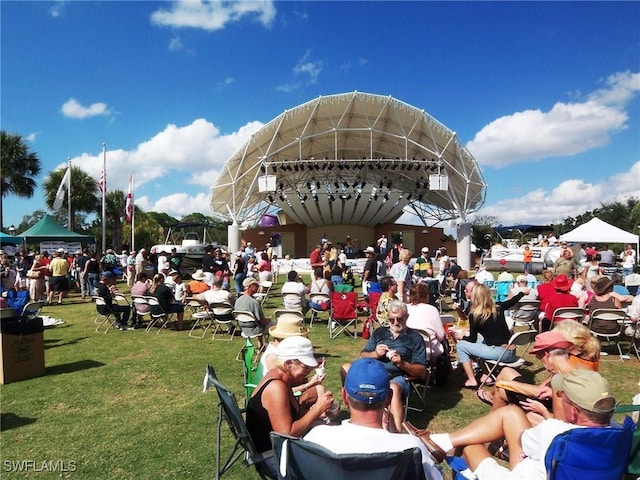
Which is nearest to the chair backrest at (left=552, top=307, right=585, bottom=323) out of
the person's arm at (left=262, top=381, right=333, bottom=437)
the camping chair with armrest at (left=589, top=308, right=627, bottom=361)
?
the camping chair with armrest at (left=589, top=308, right=627, bottom=361)

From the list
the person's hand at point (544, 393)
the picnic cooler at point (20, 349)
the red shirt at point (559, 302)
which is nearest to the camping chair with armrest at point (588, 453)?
the person's hand at point (544, 393)

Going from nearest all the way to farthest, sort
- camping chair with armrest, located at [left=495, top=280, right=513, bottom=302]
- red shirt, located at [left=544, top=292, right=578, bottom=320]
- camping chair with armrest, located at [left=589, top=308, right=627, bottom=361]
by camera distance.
A: camping chair with armrest, located at [left=589, top=308, right=627, bottom=361] < red shirt, located at [left=544, top=292, right=578, bottom=320] < camping chair with armrest, located at [left=495, top=280, right=513, bottom=302]

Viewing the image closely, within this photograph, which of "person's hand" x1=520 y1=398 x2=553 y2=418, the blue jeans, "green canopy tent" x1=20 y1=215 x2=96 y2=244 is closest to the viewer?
"person's hand" x1=520 y1=398 x2=553 y2=418

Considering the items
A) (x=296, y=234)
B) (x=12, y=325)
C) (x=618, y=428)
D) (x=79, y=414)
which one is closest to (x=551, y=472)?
(x=618, y=428)

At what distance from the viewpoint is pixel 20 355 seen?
538cm

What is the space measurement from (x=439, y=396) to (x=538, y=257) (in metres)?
17.5

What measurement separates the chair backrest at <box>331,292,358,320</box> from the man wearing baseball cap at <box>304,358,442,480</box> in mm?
5347

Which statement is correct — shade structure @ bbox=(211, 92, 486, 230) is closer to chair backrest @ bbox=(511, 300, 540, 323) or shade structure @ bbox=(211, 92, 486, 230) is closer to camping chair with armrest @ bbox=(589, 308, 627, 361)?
chair backrest @ bbox=(511, 300, 540, 323)

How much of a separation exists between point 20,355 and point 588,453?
20.2 feet

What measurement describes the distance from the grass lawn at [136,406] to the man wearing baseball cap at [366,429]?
1.65m

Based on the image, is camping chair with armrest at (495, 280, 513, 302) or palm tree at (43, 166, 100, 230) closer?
camping chair with armrest at (495, 280, 513, 302)

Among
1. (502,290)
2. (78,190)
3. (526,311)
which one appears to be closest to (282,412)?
(526,311)

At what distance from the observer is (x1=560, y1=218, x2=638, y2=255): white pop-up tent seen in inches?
687

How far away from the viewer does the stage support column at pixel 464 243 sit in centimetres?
2805
